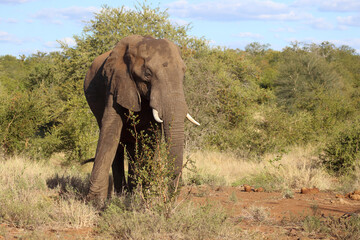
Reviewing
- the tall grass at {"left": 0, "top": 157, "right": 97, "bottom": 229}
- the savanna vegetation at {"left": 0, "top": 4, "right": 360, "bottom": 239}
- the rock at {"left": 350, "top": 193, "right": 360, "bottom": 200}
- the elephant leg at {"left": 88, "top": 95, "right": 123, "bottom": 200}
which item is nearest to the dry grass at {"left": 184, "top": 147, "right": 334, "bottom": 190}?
the savanna vegetation at {"left": 0, "top": 4, "right": 360, "bottom": 239}

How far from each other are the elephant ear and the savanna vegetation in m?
1.43

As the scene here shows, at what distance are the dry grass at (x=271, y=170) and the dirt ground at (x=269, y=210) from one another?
1.96 ft

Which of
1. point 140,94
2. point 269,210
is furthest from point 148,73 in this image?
point 269,210

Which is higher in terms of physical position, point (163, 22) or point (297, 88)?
point (163, 22)

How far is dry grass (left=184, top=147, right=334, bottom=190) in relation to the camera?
9.51m

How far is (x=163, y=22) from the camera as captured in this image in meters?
20.0

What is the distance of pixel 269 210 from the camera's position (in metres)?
6.89

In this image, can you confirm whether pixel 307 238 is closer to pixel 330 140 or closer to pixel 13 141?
pixel 330 140

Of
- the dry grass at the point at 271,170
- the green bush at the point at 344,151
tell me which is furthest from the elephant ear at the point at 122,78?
the green bush at the point at 344,151

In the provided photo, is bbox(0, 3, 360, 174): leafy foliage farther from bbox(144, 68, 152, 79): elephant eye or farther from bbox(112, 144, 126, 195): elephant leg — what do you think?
bbox(144, 68, 152, 79): elephant eye

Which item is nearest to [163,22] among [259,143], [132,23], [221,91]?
[132,23]

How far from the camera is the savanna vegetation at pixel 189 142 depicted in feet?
19.2

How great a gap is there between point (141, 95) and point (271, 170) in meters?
4.95

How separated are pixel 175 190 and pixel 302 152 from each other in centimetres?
829
